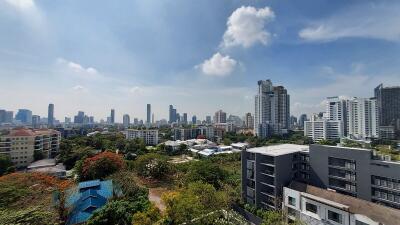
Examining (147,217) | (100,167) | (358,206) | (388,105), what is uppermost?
(388,105)

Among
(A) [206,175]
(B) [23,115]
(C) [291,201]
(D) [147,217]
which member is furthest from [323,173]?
(B) [23,115]

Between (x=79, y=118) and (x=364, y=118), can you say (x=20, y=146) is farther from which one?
(x=79, y=118)

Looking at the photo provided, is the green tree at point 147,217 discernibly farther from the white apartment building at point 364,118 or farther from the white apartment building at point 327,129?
the white apartment building at point 364,118

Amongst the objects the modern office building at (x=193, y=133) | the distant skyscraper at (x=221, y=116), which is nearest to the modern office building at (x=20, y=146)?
the modern office building at (x=193, y=133)

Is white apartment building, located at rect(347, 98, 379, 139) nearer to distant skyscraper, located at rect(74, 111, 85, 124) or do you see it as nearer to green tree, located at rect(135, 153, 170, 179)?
green tree, located at rect(135, 153, 170, 179)

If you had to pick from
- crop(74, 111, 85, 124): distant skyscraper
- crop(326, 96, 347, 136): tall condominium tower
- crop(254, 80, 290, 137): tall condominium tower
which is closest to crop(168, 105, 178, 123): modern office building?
crop(74, 111, 85, 124): distant skyscraper

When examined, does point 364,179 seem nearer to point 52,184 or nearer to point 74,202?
point 74,202

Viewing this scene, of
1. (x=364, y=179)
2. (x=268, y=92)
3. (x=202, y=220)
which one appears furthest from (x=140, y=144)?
(x=268, y=92)
